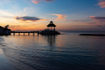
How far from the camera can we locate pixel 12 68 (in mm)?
7672

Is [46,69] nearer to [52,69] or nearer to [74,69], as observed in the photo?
[52,69]

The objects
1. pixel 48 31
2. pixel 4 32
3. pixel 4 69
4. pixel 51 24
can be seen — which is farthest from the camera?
pixel 4 32

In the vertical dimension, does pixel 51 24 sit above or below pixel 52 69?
above

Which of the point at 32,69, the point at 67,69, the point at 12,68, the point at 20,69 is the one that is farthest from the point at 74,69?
the point at 12,68

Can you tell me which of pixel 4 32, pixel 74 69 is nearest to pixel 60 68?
pixel 74 69

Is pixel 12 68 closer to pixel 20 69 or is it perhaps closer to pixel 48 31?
pixel 20 69

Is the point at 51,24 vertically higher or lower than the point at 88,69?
higher

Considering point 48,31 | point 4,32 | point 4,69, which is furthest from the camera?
point 4,32

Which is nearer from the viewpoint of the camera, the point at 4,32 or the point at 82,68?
the point at 82,68

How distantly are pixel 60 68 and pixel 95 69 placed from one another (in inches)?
102

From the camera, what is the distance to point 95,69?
764 cm

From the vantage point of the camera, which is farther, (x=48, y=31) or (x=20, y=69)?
(x=48, y=31)

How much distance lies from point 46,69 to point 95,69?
3623mm

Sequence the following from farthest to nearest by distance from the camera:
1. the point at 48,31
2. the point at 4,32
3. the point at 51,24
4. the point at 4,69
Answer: the point at 4,32, the point at 48,31, the point at 51,24, the point at 4,69
